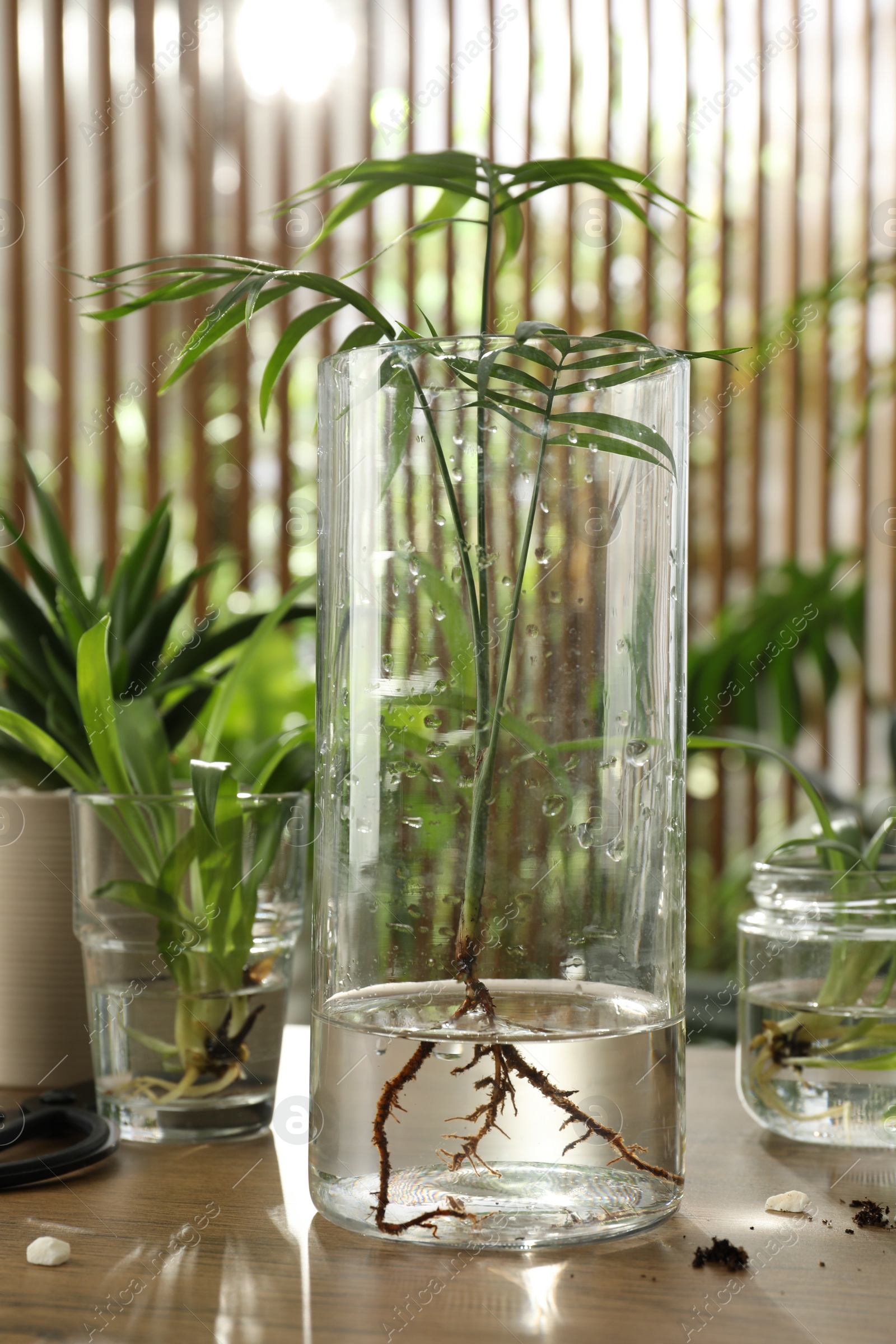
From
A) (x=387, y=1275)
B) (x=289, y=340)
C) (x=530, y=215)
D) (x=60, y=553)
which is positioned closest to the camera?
(x=387, y=1275)

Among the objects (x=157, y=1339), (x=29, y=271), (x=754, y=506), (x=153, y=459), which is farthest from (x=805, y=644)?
(x=157, y=1339)

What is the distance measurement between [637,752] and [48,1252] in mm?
275

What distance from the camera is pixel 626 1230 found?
1.46 ft

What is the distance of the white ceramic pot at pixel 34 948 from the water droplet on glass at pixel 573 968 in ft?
1.04

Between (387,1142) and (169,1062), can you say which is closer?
(387,1142)

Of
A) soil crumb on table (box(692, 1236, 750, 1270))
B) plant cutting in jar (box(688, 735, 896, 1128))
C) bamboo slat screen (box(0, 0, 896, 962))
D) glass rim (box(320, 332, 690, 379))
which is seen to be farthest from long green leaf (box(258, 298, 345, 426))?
bamboo slat screen (box(0, 0, 896, 962))

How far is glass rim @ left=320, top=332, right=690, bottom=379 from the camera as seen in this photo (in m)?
0.45

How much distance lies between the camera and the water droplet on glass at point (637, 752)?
0.47m

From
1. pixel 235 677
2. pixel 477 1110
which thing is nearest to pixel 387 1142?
pixel 477 1110

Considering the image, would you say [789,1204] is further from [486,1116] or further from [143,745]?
[143,745]

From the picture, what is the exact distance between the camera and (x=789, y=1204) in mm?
483

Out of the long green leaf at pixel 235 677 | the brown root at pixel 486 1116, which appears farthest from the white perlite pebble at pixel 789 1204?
the long green leaf at pixel 235 677

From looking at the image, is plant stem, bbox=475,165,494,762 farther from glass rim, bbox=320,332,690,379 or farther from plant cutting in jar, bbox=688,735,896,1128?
plant cutting in jar, bbox=688,735,896,1128

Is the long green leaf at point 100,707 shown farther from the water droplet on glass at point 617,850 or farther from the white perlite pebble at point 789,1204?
the white perlite pebble at point 789,1204
